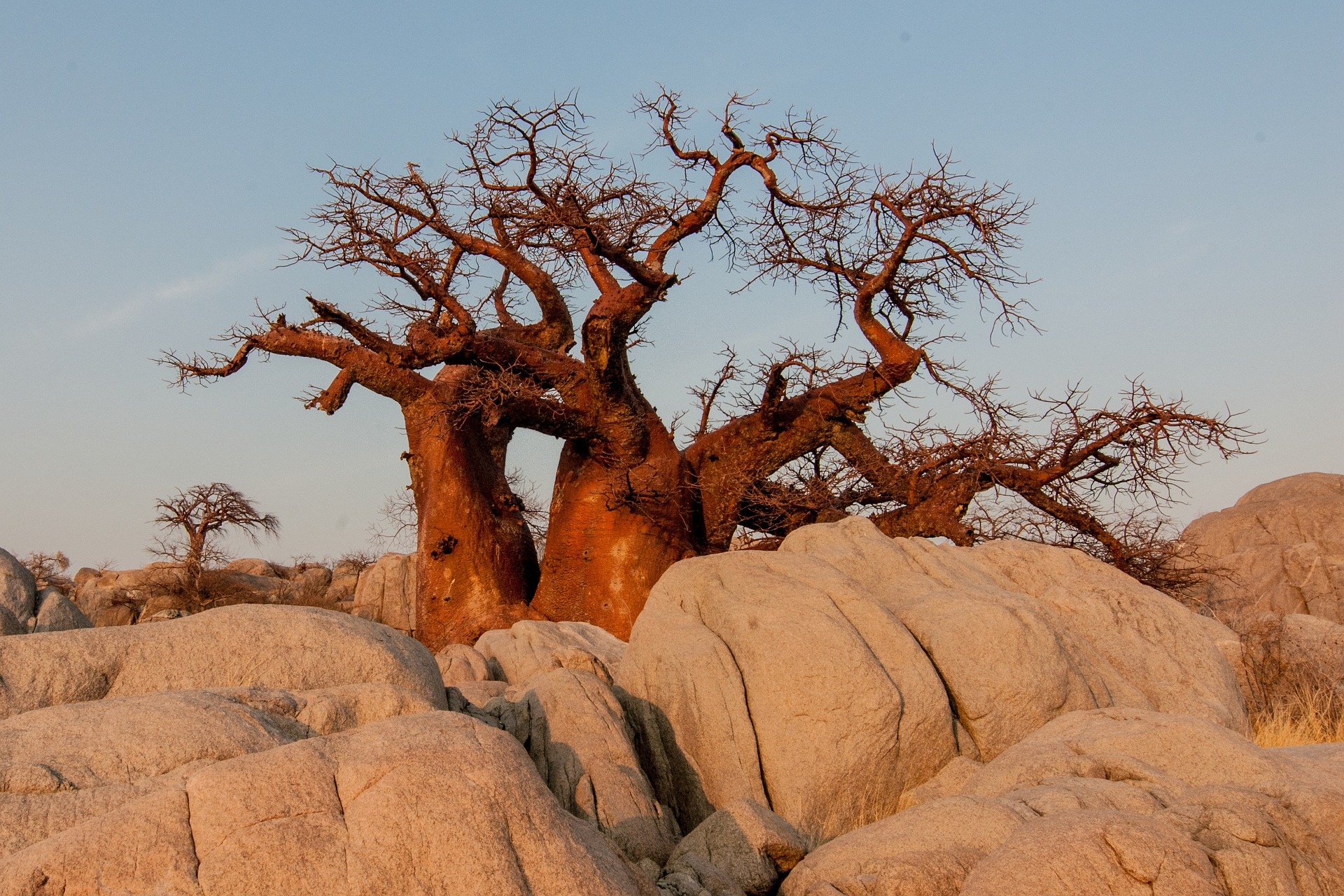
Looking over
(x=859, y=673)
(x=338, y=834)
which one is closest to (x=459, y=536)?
(x=859, y=673)

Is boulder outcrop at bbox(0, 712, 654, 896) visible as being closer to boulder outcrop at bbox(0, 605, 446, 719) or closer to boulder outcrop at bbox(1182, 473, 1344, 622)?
boulder outcrop at bbox(0, 605, 446, 719)

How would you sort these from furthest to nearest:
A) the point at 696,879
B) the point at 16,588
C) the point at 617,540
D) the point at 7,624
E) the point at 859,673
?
the point at 617,540 < the point at 16,588 < the point at 7,624 < the point at 859,673 < the point at 696,879

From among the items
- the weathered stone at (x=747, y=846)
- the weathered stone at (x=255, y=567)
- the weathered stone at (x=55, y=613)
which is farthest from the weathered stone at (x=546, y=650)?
the weathered stone at (x=255, y=567)

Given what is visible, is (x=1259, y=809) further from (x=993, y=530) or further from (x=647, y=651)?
(x=993, y=530)

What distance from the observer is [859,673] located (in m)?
6.35

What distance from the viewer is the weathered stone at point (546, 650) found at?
7.94 metres

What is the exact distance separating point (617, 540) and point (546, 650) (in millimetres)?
3558

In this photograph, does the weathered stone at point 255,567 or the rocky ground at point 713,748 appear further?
the weathered stone at point 255,567

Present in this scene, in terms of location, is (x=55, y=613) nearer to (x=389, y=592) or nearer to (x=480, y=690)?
(x=480, y=690)

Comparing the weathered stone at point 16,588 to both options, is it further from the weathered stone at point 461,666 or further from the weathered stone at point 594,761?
the weathered stone at point 594,761

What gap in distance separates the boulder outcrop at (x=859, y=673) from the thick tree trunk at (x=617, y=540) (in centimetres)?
380

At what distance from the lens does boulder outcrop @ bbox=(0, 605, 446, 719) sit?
5316 mm

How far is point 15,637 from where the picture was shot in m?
5.50

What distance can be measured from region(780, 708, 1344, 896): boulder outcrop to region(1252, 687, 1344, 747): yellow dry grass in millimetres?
2095
